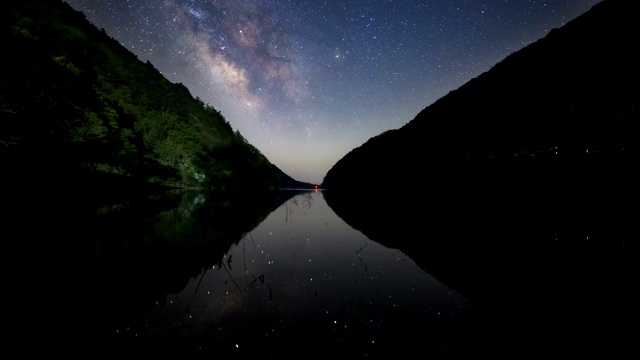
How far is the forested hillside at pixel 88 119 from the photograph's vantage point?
20.2 metres

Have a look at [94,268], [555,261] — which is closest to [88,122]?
[94,268]

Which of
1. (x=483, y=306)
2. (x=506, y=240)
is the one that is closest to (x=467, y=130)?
(x=506, y=240)

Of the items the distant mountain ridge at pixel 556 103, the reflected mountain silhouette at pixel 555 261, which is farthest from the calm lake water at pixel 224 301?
the distant mountain ridge at pixel 556 103

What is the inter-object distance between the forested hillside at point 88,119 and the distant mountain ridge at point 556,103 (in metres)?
39.6

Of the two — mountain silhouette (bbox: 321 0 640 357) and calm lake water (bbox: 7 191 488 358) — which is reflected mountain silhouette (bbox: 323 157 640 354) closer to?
mountain silhouette (bbox: 321 0 640 357)

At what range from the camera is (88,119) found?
90.9 ft

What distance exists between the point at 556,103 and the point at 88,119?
53900 mm

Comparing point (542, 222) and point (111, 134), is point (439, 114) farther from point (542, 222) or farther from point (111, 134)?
point (111, 134)

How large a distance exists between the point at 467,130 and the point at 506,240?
133 feet

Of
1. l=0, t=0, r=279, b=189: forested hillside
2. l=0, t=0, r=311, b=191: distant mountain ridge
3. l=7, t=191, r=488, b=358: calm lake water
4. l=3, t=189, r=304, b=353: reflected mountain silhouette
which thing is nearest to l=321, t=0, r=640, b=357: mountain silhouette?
l=7, t=191, r=488, b=358: calm lake water

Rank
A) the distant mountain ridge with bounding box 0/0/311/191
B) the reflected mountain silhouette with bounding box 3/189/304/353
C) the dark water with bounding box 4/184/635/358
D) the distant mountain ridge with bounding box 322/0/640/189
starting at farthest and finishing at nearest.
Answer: the distant mountain ridge with bounding box 322/0/640/189 → the distant mountain ridge with bounding box 0/0/311/191 → the reflected mountain silhouette with bounding box 3/189/304/353 → the dark water with bounding box 4/184/635/358

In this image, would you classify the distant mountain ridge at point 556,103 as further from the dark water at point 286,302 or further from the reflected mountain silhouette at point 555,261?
the dark water at point 286,302

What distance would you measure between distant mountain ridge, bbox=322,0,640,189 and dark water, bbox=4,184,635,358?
21.3 m

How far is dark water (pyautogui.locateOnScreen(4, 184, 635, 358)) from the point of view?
9.25ft
